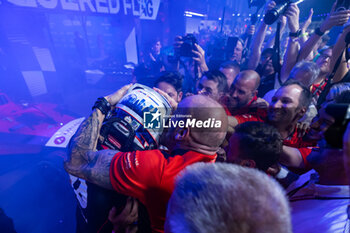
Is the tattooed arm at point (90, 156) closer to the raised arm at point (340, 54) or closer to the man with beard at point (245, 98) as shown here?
the man with beard at point (245, 98)

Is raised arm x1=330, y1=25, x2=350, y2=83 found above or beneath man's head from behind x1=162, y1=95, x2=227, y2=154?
above

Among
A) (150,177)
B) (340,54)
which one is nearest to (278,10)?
(340,54)

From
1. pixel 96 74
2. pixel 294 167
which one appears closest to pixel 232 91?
pixel 294 167

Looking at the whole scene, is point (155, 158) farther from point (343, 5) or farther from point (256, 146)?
point (343, 5)

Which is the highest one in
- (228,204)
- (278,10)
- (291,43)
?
(278,10)

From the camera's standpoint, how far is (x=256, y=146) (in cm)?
127

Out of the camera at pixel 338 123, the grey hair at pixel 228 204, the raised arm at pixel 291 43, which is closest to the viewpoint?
the grey hair at pixel 228 204

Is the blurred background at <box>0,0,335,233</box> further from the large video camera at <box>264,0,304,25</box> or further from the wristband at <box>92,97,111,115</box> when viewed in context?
the large video camera at <box>264,0,304,25</box>

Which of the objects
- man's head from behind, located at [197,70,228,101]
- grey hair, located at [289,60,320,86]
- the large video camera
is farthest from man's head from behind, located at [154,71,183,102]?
grey hair, located at [289,60,320,86]

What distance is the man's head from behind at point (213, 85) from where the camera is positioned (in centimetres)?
264

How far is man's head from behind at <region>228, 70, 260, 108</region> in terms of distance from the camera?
2.36m

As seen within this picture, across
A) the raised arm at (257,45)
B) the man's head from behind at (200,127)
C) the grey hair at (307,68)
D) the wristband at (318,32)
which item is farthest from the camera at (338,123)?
the raised arm at (257,45)

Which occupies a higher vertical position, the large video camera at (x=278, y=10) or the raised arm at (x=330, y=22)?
the large video camera at (x=278, y=10)

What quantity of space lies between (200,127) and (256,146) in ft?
1.84
